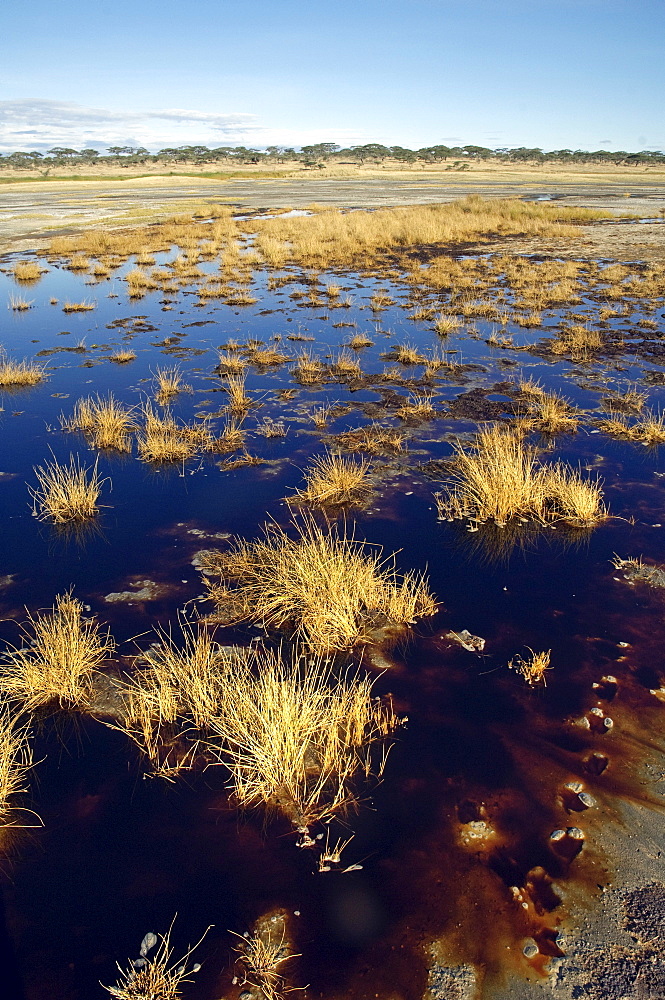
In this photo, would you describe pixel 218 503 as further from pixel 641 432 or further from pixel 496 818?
pixel 641 432

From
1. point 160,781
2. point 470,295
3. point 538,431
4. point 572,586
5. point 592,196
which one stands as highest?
point 592,196

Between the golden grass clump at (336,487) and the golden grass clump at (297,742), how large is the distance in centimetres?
369

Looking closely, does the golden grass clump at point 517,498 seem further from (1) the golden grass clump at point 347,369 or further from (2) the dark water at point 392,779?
(1) the golden grass clump at point 347,369

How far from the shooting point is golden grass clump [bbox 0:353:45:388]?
44.1ft

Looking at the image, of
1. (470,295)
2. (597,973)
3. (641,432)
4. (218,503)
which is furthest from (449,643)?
(470,295)

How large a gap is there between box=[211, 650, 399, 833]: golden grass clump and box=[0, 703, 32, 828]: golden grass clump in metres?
1.46

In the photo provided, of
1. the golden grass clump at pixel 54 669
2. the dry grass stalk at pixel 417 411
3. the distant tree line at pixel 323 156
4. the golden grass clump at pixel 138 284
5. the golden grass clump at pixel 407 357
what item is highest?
the distant tree line at pixel 323 156

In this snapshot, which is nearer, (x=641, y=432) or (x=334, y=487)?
(x=334, y=487)

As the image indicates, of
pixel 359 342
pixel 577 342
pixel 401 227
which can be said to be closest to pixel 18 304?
pixel 359 342

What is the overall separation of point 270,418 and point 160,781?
8164 mm

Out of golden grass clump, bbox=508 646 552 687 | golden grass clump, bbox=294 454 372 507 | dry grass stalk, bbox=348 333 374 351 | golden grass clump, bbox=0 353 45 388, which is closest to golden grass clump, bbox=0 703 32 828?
golden grass clump, bbox=508 646 552 687

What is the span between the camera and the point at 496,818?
4.06 metres

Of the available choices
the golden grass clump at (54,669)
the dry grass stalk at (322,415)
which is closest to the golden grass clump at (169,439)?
the dry grass stalk at (322,415)

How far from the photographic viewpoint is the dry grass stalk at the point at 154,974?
3.06 meters
